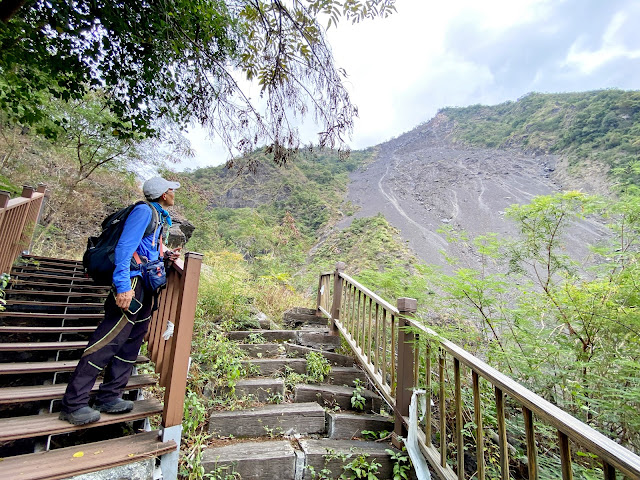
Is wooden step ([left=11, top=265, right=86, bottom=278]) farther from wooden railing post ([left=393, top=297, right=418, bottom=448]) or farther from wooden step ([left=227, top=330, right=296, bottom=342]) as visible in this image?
wooden railing post ([left=393, top=297, right=418, bottom=448])

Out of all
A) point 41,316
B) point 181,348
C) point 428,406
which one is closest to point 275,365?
point 181,348

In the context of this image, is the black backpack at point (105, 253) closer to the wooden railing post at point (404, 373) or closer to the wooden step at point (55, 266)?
the wooden railing post at point (404, 373)

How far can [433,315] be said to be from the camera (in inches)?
121

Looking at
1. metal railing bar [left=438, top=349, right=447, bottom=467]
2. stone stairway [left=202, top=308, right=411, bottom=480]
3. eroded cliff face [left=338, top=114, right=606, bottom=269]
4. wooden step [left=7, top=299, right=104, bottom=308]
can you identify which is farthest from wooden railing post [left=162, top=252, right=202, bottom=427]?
eroded cliff face [left=338, top=114, right=606, bottom=269]

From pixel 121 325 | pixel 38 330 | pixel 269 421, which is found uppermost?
pixel 121 325

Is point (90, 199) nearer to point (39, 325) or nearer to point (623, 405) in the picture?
point (39, 325)

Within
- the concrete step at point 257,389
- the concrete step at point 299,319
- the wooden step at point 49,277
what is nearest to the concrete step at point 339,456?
the concrete step at point 257,389

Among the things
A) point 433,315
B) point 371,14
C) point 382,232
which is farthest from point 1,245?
point 382,232

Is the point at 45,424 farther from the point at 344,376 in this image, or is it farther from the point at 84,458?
the point at 344,376

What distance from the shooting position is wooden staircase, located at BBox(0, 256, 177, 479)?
4.93ft

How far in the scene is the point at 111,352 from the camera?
5.81 feet

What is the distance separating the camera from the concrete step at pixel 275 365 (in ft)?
10.2

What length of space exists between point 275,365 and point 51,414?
185cm

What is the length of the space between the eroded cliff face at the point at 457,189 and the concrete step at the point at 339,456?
8.64 metres
